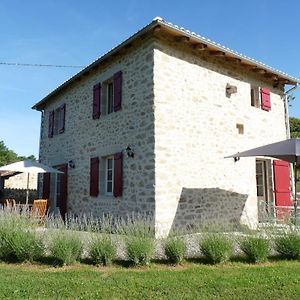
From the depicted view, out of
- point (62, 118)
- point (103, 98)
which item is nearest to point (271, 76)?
point (103, 98)

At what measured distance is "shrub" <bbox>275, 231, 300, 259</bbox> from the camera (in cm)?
573

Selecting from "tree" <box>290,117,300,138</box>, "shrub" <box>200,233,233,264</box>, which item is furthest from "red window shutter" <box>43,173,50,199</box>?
"tree" <box>290,117,300,138</box>

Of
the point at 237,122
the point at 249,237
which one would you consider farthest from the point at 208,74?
the point at 249,237

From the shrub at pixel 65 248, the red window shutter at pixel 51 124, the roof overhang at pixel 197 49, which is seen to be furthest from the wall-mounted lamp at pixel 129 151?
the red window shutter at pixel 51 124

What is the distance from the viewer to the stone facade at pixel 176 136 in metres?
7.91

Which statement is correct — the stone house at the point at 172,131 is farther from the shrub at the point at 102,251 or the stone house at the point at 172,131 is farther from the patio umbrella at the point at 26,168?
the shrub at the point at 102,251

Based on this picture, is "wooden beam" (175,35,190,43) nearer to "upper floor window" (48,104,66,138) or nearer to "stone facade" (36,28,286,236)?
"stone facade" (36,28,286,236)

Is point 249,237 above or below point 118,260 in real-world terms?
above

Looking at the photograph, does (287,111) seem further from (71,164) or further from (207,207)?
(71,164)

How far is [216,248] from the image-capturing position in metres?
5.48

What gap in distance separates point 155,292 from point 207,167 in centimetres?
509

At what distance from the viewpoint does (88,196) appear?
33.6 feet

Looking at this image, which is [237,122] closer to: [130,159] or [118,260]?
[130,159]

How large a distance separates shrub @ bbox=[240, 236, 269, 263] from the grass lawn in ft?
0.89
